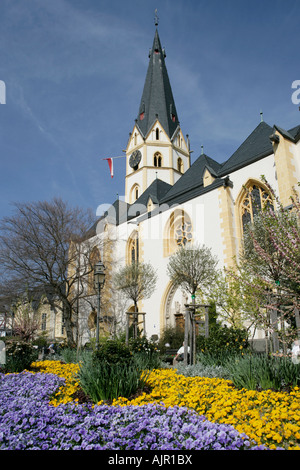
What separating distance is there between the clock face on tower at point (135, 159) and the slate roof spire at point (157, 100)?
80.2 inches

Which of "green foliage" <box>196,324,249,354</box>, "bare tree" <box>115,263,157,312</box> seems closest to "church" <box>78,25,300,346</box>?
"bare tree" <box>115,263,157,312</box>

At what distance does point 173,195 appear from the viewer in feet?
87.6

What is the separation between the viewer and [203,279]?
720 inches

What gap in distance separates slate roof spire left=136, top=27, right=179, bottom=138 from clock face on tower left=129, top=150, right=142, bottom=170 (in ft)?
6.69

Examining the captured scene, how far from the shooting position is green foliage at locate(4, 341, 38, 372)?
31.8 ft

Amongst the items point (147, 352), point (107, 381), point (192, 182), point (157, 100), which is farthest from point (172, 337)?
point (157, 100)

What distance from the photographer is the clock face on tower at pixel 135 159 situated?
1483 inches

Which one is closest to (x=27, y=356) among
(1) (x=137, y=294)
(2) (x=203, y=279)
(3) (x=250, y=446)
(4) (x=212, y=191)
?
(3) (x=250, y=446)

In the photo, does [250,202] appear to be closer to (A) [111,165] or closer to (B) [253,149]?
(B) [253,149]

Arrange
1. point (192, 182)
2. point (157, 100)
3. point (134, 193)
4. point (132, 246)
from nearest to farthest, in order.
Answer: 1. point (192, 182)
2. point (132, 246)
3. point (134, 193)
4. point (157, 100)

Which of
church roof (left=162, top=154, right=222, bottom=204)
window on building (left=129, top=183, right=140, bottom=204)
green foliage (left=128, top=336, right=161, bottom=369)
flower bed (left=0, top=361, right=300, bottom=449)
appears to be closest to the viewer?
flower bed (left=0, top=361, right=300, bottom=449)

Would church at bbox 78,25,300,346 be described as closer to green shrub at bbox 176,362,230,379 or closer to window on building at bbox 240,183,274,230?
window on building at bbox 240,183,274,230

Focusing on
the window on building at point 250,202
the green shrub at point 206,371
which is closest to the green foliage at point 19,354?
the green shrub at point 206,371

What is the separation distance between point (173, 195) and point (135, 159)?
13.1 metres
